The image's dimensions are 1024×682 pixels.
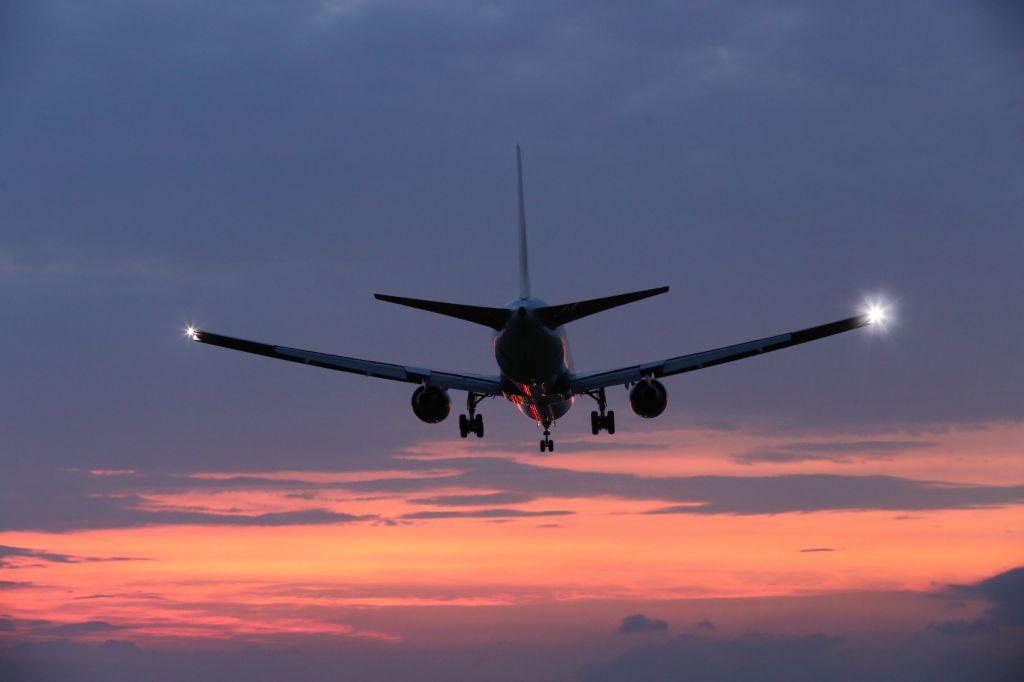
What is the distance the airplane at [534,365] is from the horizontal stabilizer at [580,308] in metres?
0.04

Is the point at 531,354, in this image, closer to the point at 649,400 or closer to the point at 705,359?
the point at 649,400

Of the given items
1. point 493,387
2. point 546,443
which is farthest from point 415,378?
point 546,443

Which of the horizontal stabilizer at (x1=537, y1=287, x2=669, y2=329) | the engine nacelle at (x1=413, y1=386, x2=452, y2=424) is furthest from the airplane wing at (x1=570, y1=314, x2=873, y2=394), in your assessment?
the horizontal stabilizer at (x1=537, y1=287, x2=669, y2=329)

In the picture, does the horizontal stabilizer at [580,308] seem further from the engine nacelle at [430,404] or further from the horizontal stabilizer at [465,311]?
the engine nacelle at [430,404]

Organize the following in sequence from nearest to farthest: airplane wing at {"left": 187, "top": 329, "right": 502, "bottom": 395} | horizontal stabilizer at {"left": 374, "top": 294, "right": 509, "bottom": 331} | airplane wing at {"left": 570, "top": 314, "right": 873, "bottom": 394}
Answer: horizontal stabilizer at {"left": 374, "top": 294, "right": 509, "bottom": 331}, airplane wing at {"left": 570, "top": 314, "right": 873, "bottom": 394}, airplane wing at {"left": 187, "top": 329, "right": 502, "bottom": 395}

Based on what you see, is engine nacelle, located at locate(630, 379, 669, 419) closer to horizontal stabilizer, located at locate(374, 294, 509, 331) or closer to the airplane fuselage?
the airplane fuselage

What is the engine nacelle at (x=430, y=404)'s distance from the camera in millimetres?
A: 52969

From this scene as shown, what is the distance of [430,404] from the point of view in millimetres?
52938

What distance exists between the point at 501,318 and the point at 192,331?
14.8 metres

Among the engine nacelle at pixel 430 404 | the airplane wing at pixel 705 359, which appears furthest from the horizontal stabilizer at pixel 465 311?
the airplane wing at pixel 705 359

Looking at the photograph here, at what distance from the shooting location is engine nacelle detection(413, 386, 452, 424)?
174 ft

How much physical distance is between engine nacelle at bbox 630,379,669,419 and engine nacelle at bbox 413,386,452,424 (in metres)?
7.90

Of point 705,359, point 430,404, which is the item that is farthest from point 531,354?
point 705,359

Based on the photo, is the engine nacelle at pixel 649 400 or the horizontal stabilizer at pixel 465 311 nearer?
the horizontal stabilizer at pixel 465 311
